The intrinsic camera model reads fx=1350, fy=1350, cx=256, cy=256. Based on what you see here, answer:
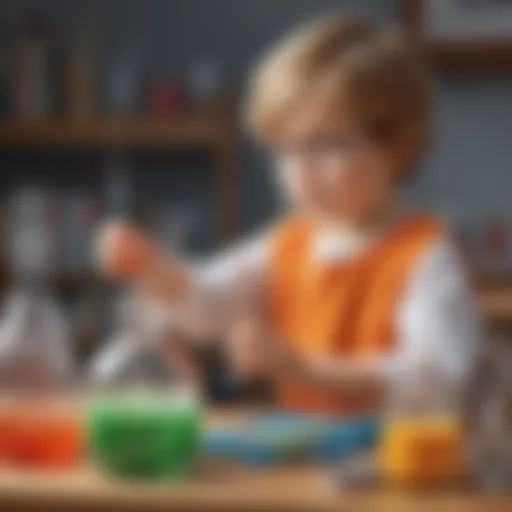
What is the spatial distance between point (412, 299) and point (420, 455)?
1.21 ft

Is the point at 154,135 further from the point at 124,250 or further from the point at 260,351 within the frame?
the point at 260,351

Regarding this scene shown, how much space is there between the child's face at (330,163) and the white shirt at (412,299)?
0.20 ft

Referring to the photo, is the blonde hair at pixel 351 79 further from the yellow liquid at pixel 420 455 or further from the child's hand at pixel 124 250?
the yellow liquid at pixel 420 455

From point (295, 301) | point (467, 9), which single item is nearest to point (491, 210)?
point (467, 9)

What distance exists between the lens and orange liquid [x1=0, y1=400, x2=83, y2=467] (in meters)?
0.94

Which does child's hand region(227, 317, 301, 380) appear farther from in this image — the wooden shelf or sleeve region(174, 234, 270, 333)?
the wooden shelf

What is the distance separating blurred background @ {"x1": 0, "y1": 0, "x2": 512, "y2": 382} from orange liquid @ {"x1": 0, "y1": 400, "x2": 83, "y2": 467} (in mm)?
1708

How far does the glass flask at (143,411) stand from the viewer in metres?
0.88

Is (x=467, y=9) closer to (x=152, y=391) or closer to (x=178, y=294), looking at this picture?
(x=178, y=294)

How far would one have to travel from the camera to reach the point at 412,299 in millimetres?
1242

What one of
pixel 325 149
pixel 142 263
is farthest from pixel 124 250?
pixel 325 149

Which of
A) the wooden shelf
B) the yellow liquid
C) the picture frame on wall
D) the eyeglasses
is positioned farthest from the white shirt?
the picture frame on wall

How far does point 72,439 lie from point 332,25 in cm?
53

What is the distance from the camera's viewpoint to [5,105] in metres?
2.73
